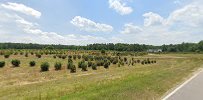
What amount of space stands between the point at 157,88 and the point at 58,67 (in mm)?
36879

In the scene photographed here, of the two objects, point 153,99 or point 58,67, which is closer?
point 153,99

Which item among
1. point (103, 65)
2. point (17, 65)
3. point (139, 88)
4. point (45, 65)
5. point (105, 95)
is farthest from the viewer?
point (103, 65)

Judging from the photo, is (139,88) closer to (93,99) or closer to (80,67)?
(93,99)

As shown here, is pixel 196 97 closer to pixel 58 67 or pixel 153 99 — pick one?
pixel 153 99

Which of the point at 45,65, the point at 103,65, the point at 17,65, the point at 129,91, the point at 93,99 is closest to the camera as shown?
the point at 93,99

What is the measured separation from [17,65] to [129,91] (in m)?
44.9

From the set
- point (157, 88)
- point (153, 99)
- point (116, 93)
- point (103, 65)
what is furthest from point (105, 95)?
point (103, 65)

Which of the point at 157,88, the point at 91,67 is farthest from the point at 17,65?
the point at 157,88

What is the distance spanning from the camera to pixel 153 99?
15992 mm

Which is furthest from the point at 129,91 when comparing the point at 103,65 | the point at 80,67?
the point at 103,65

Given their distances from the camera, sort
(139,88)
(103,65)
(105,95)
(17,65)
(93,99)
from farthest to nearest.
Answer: (103,65) → (17,65) → (139,88) → (105,95) → (93,99)

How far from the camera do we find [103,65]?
6838 cm

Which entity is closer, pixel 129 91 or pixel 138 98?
pixel 138 98

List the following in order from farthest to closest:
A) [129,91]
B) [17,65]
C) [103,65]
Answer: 1. [103,65]
2. [17,65]
3. [129,91]
